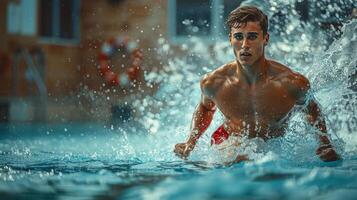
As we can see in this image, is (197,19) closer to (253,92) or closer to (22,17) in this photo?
(22,17)

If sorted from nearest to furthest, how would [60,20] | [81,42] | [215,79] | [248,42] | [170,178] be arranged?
1. [170,178]
2. [248,42]
3. [215,79]
4. [81,42]
5. [60,20]

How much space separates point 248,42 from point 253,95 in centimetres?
38

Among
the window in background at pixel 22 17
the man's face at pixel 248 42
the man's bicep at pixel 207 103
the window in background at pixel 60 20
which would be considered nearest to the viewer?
the man's face at pixel 248 42

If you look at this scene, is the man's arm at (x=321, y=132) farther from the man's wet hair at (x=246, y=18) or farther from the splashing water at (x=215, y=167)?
the man's wet hair at (x=246, y=18)

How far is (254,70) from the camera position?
3820 millimetres

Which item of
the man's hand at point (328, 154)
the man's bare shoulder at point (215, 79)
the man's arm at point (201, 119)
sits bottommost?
the man's hand at point (328, 154)

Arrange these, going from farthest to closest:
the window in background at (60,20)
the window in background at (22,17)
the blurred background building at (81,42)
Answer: the window in background at (60,20) < the window in background at (22,17) < the blurred background building at (81,42)

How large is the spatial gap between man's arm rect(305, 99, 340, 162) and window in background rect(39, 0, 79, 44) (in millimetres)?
9178

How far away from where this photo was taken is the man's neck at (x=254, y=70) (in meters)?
3.80

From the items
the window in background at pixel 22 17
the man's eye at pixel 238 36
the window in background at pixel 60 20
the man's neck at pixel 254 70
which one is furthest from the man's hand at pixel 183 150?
the window in background at pixel 60 20

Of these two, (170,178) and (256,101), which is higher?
(256,101)

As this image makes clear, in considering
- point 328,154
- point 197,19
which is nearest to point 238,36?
point 328,154

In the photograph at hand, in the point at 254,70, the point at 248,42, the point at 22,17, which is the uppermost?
the point at 22,17

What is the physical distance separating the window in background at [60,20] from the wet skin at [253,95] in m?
8.81
